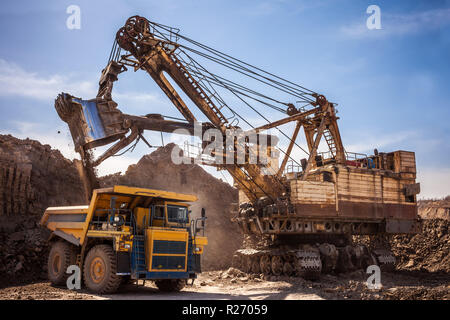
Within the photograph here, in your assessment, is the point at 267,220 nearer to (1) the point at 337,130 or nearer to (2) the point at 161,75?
(1) the point at 337,130

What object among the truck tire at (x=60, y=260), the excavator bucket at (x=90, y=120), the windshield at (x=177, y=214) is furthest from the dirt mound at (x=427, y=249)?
the truck tire at (x=60, y=260)

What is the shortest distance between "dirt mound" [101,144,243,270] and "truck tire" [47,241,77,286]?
1132cm

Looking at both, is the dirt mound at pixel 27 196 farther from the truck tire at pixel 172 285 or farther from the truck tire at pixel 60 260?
the truck tire at pixel 172 285

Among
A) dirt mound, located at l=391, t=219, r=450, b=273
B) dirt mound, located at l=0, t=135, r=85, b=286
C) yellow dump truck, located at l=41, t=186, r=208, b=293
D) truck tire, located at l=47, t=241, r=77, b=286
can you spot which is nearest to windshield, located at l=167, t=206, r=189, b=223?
yellow dump truck, located at l=41, t=186, r=208, b=293

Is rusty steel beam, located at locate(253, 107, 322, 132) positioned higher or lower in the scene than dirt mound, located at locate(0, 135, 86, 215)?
higher

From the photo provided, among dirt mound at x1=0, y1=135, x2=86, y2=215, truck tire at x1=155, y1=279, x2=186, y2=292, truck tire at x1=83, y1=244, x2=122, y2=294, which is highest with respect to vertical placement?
dirt mound at x1=0, y1=135, x2=86, y2=215

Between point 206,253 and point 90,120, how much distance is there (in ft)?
42.6

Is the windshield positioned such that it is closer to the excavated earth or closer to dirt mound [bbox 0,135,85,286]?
the excavated earth

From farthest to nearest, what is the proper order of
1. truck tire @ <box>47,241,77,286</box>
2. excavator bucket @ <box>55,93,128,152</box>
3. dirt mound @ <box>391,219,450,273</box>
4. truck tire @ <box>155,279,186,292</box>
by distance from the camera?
dirt mound @ <box>391,219,450,273</box> → excavator bucket @ <box>55,93,128,152</box> → truck tire @ <box>47,241,77,286</box> → truck tire @ <box>155,279,186,292</box>

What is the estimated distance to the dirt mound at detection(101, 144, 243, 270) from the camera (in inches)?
1019

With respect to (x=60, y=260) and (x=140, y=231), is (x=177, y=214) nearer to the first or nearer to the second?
(x=140, y=231)

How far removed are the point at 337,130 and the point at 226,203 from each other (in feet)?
36.4

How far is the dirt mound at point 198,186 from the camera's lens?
25891 mm

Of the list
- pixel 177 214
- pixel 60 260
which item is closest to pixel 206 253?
pixel 60 260
